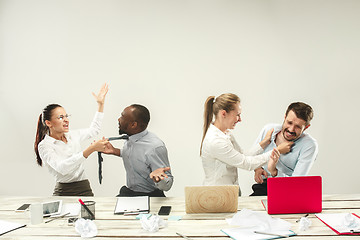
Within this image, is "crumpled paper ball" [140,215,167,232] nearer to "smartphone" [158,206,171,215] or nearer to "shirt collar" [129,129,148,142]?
"smartphone" [158,206,171,215]

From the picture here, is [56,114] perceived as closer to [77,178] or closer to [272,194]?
[77,178]

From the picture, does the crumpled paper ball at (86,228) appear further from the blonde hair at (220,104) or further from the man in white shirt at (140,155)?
the blonde hair at (220,104)

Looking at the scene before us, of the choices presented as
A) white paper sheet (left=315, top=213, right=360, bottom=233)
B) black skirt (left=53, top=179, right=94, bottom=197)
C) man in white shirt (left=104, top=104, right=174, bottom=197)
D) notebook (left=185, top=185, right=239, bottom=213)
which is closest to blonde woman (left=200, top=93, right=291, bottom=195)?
man in white shirt (left=104, top=104, right=174, bottom=197)

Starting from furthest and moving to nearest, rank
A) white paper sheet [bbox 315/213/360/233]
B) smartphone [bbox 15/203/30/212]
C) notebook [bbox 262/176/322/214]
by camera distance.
→ smartphone [bbox 15/203/30/212]
notebook [bbox 262/176/322/214]
white paper sheet [bbox 315/213/360/233]

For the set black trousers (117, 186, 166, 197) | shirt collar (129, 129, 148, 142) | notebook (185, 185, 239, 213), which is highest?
shirt collar (129, 129, 148, 142)

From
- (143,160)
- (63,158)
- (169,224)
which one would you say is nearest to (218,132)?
(143,160)

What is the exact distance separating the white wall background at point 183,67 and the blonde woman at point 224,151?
1269 millimetres

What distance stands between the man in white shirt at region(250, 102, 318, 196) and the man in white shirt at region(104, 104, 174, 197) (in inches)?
36.8

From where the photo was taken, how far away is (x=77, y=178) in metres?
3.25

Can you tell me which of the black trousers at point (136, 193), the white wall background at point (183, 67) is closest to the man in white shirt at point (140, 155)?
the black trousers at point (136, 193)

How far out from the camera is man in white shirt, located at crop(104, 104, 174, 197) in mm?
2959

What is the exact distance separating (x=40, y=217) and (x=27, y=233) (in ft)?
0.59

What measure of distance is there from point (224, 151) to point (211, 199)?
0.73m

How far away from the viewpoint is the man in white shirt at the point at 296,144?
2.88m
